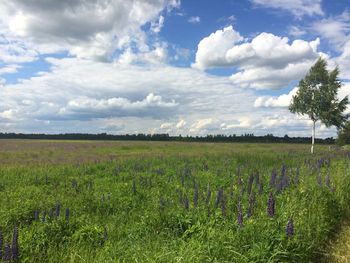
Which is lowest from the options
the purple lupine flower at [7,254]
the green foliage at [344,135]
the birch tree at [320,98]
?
the purple lupine flower at [7,254]

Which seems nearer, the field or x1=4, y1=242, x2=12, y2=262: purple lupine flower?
x1=4, y1=242, x2=12, y2=262: purple lupine flower

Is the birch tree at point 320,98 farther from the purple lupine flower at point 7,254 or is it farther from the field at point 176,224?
the purple lupine flower at point 7,254

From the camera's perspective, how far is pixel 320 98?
121 ft

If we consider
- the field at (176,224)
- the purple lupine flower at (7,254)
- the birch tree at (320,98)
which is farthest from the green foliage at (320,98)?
the purple lupine flower at (7,254)

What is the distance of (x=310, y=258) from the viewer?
5.86 m

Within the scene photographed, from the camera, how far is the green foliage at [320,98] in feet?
120

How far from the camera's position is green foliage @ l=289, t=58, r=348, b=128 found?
3672 cm

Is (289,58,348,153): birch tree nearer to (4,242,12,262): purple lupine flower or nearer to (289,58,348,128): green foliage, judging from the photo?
(289,58,348,128): green foliage

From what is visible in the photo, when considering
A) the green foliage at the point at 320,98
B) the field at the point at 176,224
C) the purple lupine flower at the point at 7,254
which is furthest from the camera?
the green foliage at the point at 320,98

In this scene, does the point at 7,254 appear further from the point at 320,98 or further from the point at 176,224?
the point at 320,98

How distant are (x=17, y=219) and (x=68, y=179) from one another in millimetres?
6278

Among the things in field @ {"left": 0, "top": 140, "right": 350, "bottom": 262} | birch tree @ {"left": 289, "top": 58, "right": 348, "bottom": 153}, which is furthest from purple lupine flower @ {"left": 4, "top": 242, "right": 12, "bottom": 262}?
birch tree @ {"left": 289, "top": 58, "right": 348, "bottom": 153}

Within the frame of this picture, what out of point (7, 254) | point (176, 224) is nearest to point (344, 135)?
point (176, 224)

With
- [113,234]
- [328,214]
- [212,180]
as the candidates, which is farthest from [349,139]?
[113,234]
